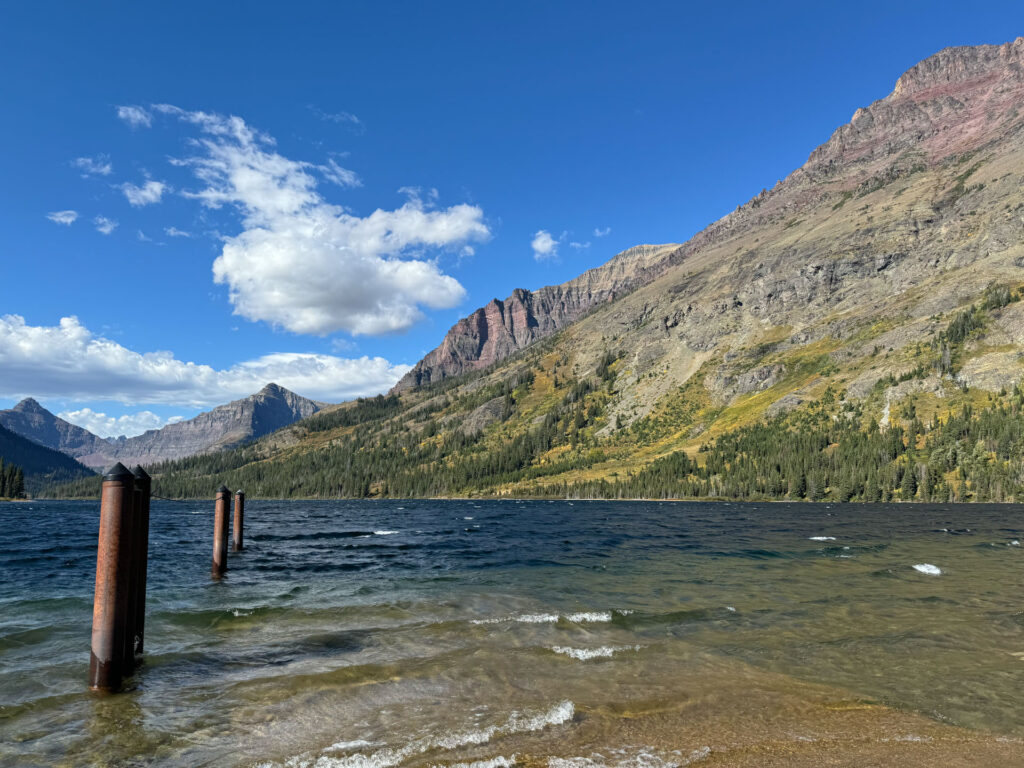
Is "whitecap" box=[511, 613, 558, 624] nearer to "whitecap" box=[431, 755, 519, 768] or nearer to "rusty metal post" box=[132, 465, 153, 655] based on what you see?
"whitecap" box=[431, 755, 519, 768]

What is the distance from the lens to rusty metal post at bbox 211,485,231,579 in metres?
29.2

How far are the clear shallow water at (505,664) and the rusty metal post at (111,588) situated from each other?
0.60 m

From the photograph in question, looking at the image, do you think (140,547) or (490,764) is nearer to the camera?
(490,764)

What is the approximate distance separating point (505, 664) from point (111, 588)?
30.7 feet

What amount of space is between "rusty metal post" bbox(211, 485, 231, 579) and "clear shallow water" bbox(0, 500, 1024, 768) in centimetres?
109

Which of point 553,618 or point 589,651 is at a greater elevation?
point 589,651

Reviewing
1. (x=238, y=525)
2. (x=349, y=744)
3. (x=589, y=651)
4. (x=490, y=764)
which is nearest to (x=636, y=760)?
(x=490, y=764)

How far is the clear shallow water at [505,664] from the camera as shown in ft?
32.9

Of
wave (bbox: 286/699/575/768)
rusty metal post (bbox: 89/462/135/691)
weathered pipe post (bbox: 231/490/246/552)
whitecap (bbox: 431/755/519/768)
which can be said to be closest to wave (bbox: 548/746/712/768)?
whitecap (bbox: 431/755/519/768)

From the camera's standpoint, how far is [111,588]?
12766 millimetres

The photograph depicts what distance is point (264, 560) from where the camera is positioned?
36.1 metres

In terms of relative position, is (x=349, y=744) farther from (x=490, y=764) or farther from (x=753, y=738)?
(x=753, y=738)

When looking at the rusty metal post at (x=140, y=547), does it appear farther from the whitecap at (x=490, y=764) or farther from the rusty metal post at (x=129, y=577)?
the whitecap at (x=490, y=764)

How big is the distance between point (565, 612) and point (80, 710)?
14.1 m
